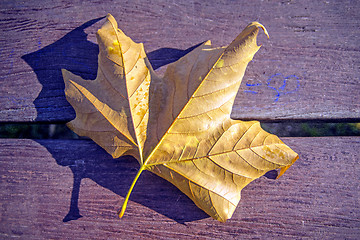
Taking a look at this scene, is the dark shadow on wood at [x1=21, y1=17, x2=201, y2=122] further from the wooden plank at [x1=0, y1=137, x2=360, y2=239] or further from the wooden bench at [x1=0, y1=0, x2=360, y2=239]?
the wooden plank at [x1=0, y1=137, x2=360, y2=239]

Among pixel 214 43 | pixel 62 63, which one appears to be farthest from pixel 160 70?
pixel 62 63

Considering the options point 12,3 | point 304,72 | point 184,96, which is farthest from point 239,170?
point 12,3

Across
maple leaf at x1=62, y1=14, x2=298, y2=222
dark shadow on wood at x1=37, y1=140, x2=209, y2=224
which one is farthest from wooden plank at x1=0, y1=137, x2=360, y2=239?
maple leaf at x1=62, y1=14, x2=298, y2=222

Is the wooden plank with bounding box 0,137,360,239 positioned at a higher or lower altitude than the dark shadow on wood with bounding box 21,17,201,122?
lower

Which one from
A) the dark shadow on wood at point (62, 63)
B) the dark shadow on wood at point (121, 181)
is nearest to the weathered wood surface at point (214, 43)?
the dark shadow on wood at point (62, 63)

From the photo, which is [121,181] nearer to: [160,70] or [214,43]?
[160,70]

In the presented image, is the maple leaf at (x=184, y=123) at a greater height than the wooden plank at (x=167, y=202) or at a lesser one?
greater

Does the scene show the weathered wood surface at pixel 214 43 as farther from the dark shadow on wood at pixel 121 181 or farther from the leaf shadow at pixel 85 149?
the dark shadow on wood at pixel 121 181
